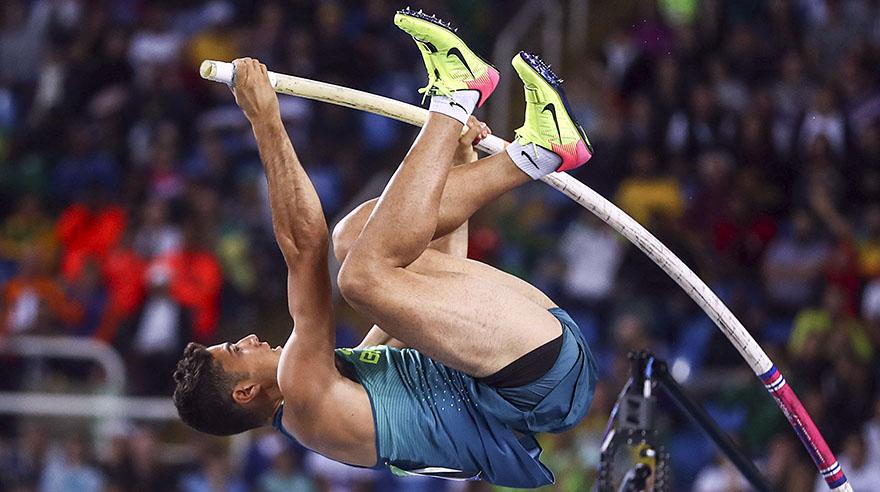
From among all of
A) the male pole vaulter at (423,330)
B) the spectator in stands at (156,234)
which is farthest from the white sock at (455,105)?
the spectator in stands at (156,234)

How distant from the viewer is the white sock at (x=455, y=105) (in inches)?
142

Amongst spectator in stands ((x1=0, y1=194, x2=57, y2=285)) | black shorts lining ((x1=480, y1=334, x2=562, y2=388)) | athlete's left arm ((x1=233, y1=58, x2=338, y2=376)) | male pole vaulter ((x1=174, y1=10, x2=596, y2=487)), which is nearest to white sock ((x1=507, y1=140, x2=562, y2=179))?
male pole vaulter ((x1=174, y1=10, x2=596, y2=487))

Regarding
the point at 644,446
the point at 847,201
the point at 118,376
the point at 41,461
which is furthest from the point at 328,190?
the point at 644,446

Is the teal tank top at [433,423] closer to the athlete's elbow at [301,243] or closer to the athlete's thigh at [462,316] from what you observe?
the athlete's thigh at [462,316]

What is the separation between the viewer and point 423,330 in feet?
11.5

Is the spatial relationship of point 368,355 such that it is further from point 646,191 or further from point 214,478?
point 646,191

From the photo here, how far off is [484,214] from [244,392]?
15.9 ft

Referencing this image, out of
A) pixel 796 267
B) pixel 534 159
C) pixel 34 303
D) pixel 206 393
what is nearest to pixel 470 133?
pixel 534 159

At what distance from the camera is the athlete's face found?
3.77 meters

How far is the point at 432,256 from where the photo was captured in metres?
3.76

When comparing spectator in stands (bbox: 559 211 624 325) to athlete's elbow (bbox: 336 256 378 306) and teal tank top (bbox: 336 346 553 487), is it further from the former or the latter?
athlete's elbow (bbox: 336 256 378 306)

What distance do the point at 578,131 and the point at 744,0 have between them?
5027mm

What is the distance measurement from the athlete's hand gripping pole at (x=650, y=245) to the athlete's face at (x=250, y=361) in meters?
0.72

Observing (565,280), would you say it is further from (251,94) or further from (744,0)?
(251,94)
